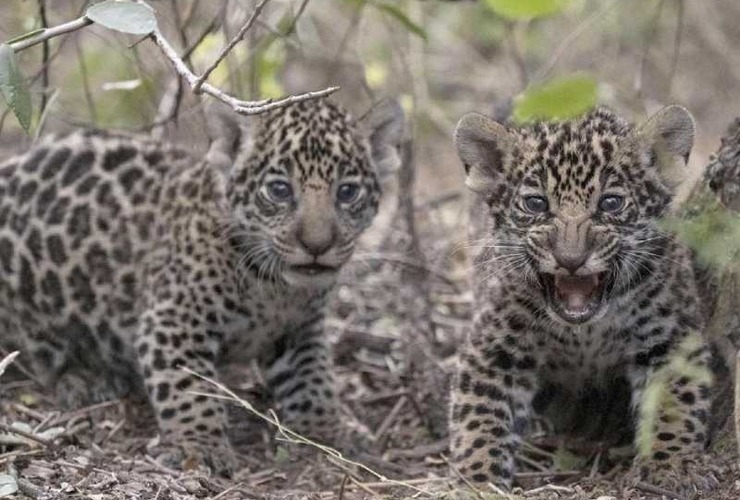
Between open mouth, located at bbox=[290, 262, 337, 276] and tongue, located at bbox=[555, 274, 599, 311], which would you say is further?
open mouth, located at bbox=[290, 262, 337, 276]

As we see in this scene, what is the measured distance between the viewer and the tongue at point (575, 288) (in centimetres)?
615

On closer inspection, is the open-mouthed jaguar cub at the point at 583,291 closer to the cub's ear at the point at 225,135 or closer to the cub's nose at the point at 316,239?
the cub's nose at the point at 316,239

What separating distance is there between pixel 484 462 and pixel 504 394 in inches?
14.6

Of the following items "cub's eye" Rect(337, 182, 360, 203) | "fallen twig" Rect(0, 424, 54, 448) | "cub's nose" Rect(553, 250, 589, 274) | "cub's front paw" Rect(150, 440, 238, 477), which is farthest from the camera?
"cub's eye" Rect(337, 182, 360, 203)

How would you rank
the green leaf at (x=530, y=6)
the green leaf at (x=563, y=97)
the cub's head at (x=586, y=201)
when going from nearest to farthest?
the green leaf at (x=563, y=97), the green leaf at (x=530, y=6), the cub's head at (x=586, y=201)

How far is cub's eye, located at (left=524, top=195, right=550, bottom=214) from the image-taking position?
6152mm

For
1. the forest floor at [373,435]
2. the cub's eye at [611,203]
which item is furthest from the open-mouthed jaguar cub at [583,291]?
the forest floor at [373,435]

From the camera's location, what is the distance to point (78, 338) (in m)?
8.63

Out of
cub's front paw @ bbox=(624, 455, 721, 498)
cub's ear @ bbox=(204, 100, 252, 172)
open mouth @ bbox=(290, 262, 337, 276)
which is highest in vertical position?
cub's ear @ bbox=(204, 100, 252, 172)

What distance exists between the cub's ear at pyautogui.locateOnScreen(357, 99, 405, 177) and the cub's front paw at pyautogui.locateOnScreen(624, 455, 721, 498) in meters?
2.49

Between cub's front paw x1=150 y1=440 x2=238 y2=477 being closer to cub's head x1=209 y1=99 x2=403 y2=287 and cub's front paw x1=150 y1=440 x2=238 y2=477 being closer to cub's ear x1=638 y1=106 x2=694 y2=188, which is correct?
cub's head x1=209 y1=99 x2=403 y2=287

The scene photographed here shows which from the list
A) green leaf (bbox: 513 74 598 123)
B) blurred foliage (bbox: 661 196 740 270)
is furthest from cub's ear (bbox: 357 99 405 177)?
green leaf (bbox: 513 74 598 123)

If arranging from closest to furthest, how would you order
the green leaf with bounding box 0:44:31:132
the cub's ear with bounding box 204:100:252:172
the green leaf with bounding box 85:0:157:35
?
the green leaf with bounding box 85:0:157:35, the green leaf with bounding box 0:44:31:132, the cub's ear with bounding box 204:100:252:172

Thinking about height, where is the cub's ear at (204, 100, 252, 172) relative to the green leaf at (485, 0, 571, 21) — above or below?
below
